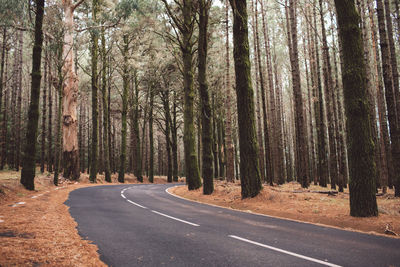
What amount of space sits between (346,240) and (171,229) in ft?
12.9

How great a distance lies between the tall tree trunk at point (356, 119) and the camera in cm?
778

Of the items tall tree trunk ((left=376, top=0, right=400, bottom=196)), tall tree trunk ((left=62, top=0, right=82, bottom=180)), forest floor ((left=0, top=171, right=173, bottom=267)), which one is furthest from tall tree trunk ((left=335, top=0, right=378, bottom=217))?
tall tree trunk ((left=62, top=0, right=82, bottom=180))

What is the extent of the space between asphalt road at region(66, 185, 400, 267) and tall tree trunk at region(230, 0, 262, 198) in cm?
372

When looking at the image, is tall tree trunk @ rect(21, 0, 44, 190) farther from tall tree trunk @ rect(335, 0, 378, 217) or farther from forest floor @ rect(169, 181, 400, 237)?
tall tree trunk @ rect(335, 0, 378, 217)

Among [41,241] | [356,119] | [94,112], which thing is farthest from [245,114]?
[94,112]

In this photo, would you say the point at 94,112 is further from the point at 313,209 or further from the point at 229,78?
the point at 313,209

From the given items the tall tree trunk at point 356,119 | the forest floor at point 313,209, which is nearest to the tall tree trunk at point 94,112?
the forest floor at point 313,209

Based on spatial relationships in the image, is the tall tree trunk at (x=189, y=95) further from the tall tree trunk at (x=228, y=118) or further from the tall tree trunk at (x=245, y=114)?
the tall tree trunk at (x=245, y=114)

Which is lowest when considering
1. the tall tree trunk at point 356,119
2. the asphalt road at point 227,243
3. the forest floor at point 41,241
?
the asphalt road at point 227,243

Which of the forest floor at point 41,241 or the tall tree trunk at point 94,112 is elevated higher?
the tall tree trunk at point 94,112

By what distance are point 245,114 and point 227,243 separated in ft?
24.4

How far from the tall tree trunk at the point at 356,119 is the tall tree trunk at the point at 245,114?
414 cm

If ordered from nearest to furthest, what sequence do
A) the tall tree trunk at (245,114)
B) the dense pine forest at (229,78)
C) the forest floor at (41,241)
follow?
the forest floor at (41,241) < the dense pine forest at (229,78) < the tall tree trunk at (245,114)

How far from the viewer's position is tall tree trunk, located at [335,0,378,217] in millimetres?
7777
